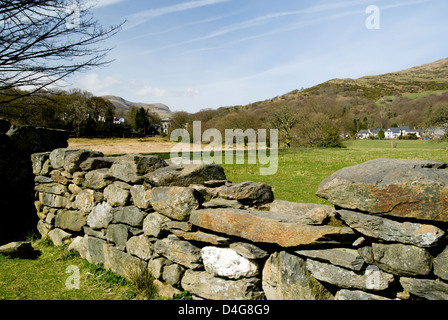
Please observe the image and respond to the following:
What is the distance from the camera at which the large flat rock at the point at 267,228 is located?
2711 mm

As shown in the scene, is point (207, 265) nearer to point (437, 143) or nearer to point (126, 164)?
point (126, 164)

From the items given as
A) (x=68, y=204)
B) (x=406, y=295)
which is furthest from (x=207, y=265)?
(x=68, y=204)

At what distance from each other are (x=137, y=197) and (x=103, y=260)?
159 cm

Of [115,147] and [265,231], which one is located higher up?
[115,147]

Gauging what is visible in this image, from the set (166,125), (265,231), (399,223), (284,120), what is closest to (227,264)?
(265,231)

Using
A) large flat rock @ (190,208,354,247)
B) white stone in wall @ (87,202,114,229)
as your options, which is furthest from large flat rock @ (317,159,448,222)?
white stone in wall @ (87,202,114,229)

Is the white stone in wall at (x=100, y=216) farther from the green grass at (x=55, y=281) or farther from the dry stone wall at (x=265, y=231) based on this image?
the green grass at (x=55, y=281)

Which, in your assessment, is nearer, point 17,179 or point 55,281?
point 55,281

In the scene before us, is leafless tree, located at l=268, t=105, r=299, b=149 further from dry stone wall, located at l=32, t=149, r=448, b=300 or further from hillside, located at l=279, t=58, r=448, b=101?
hillside, located at l=279, t=58, r=448, b=101

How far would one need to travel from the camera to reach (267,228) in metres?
3.01

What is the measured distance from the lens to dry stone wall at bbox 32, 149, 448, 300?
233cm

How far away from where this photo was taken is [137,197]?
14.7 ft

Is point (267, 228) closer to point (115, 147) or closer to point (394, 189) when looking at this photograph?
point (394, 189)

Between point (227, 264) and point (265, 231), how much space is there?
2.38ft
